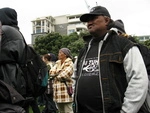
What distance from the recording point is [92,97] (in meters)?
2.66

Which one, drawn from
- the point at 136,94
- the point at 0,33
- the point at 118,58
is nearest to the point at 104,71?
the point at 118,58

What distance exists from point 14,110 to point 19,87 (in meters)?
0.29

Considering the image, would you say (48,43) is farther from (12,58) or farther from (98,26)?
(12,58)

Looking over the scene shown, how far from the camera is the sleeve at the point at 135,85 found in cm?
247

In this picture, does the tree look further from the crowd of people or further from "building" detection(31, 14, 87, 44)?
the crowd of people

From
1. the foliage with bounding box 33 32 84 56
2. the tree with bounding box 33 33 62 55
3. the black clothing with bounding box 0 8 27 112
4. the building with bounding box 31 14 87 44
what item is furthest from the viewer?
the building with bounding box 31 14 87 44

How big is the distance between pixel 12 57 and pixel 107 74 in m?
0.89

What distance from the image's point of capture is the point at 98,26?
2900 mm

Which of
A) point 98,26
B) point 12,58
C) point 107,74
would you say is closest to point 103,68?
point 107,74

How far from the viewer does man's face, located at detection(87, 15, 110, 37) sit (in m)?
2.90

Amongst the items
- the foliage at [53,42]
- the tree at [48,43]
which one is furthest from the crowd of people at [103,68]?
the tree at [48,43]

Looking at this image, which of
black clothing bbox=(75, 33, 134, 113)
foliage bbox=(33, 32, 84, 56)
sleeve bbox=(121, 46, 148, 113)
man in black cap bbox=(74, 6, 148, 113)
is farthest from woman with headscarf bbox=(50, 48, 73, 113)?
foliage bbox=(33, 32, 84, 56)

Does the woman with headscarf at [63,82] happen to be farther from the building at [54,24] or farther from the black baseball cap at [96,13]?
the building at [54,24]

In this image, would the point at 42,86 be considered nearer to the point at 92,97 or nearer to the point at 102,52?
the point at 92,97
